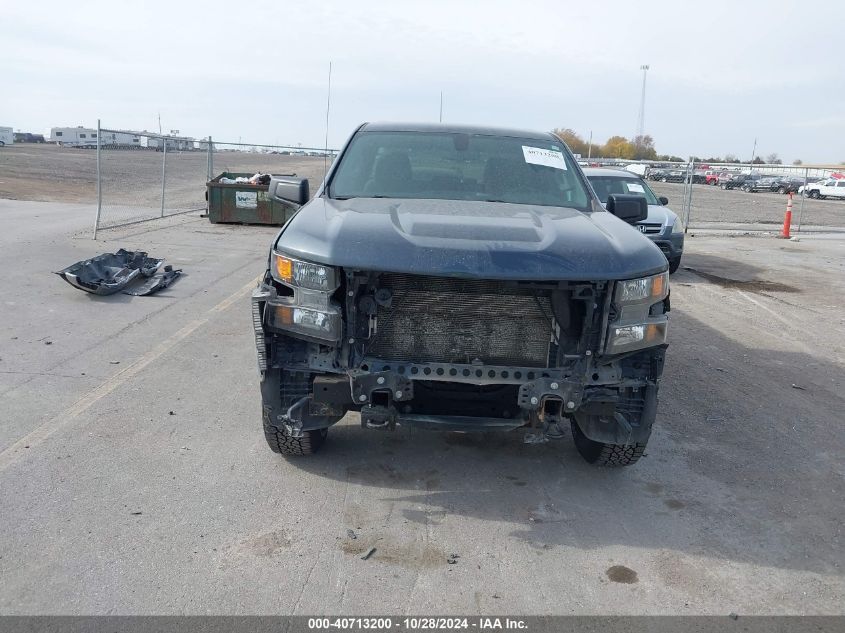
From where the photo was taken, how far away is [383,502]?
408cm

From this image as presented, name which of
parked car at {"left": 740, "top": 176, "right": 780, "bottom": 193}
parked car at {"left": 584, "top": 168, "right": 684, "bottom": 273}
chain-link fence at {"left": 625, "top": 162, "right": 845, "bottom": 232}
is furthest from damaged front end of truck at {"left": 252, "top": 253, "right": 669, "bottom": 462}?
parked car at {"left": 740, "top": 176, "right": 780, "bottom": 193}

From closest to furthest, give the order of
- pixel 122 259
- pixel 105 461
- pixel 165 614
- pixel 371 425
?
pixel 165 614 → pixel 371 425 → pixel 105 461 → pixel 122 259

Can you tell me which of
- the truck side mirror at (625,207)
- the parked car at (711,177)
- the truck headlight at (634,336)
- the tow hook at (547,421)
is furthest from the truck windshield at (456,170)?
the parked car at (711,177)

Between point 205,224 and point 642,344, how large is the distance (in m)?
14.7

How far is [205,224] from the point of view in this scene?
17.1 metres

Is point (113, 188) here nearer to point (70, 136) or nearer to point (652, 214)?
point (652, 214)

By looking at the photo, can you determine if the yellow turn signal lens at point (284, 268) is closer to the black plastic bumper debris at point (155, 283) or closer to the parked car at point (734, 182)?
the black plastic bumper debris at point (155, 283)

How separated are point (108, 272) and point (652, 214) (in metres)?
8.00

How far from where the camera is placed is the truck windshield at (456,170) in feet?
16.5

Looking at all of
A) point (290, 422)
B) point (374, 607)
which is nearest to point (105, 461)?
point (290, 422)

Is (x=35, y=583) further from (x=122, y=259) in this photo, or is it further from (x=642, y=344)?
(x=122, y=259)

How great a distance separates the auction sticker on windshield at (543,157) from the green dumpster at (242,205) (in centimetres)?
1225

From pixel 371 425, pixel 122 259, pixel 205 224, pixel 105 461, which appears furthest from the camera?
pixel 205 224

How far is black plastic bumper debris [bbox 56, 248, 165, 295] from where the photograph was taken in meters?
8.76
